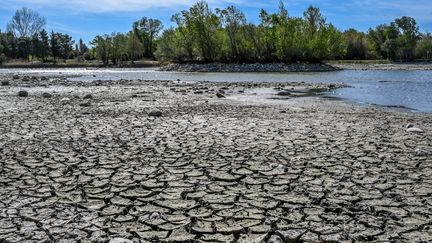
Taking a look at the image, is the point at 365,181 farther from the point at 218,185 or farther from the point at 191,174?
the point at 191,174

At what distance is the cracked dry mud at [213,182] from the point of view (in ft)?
13.0

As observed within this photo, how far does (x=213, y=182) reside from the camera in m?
5.47

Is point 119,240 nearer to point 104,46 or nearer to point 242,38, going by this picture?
point 242,38

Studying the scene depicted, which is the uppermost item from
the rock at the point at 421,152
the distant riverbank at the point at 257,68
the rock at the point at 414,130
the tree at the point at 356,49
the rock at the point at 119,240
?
the tree at the point at 356,49

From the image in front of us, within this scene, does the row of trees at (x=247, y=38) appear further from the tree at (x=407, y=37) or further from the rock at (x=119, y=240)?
the rock at (x=119, y=240)

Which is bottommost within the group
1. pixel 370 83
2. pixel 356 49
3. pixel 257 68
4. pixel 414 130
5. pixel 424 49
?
pixel 414 130

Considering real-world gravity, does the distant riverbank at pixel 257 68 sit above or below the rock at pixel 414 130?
above

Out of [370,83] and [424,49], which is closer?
[370,83]

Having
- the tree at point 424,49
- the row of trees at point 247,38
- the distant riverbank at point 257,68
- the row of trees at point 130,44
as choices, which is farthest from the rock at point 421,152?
the tree at point 424,49

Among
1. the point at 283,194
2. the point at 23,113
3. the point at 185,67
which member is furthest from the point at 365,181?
the point at 185,67

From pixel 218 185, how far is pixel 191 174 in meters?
0.63

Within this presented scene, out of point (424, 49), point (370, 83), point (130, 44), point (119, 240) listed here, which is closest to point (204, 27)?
point (130, 44)

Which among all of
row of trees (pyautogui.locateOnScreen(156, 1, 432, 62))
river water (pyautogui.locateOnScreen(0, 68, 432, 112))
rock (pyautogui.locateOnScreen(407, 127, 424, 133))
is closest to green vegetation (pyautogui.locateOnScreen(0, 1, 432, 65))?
row of trees (pyautogui.locateOnScreen(156, 1, 432, 62))

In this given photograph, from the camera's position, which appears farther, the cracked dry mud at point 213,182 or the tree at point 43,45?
the tree at point 43,45
